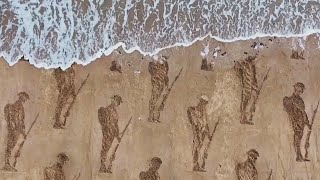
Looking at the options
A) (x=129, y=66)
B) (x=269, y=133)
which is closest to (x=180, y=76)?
(x=129, y=66)

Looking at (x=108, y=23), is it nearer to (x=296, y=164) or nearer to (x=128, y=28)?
(x=128, y=28)

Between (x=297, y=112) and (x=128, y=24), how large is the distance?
15.7 inches

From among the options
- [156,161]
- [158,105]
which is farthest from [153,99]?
[156,161]

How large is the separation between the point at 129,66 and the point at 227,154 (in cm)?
28

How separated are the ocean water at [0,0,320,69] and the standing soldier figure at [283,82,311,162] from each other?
120 mm

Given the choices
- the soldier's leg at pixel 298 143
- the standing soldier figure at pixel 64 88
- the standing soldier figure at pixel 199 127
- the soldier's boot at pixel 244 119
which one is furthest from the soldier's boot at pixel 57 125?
the soldier's leg at pixel 298 143

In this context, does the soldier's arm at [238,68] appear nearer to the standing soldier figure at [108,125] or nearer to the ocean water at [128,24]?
the ocean water at [128,24]

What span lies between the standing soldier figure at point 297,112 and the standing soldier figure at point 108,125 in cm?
35

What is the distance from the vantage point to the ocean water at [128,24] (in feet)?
3.20

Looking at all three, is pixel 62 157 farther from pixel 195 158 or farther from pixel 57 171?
pixel 195 158

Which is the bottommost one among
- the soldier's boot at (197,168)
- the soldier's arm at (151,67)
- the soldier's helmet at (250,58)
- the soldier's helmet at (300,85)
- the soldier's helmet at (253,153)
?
the soldier's boot at (197,168)

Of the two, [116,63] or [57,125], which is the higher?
[116,63]

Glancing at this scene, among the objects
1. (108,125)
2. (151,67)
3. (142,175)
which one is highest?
(151,67)

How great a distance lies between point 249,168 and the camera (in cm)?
95
